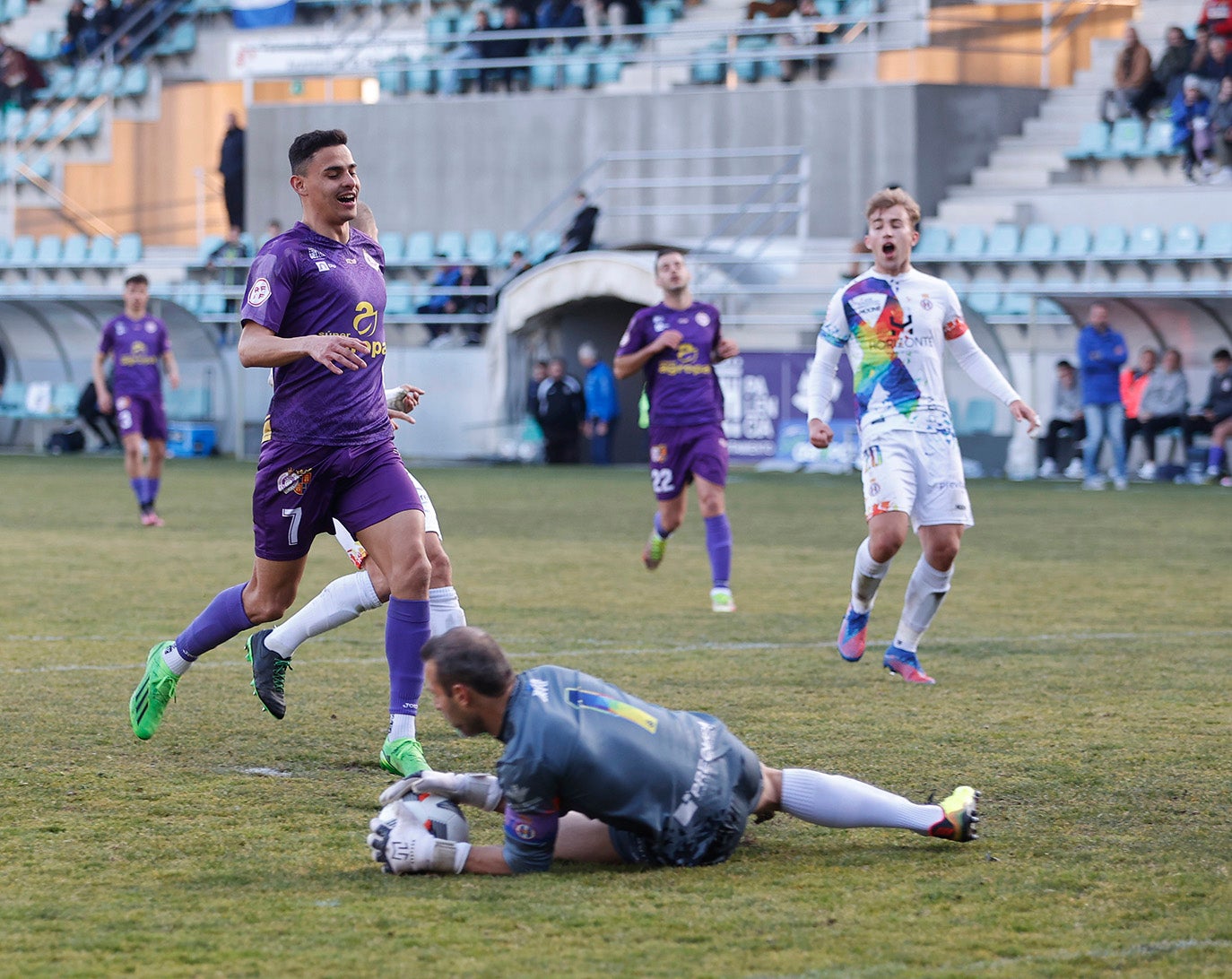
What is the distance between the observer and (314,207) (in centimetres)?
590

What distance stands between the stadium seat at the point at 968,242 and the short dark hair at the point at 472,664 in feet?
68.8

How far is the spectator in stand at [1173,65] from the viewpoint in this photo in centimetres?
2486

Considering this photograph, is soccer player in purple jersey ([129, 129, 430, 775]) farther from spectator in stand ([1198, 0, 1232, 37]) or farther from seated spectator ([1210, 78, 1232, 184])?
spectator in stand ([1198, 0, 1232, 37])

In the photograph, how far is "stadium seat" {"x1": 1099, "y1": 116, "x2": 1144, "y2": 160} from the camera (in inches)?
997

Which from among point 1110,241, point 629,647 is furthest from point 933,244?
point 629,647

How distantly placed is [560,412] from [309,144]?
19.9 meters

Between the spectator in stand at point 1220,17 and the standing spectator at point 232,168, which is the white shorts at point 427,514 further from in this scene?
the standing spectator at point 232,168

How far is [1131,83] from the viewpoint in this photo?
25.4 meters

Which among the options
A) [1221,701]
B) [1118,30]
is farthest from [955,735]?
[1118,30]

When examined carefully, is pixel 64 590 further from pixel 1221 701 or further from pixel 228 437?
pixel 228 437

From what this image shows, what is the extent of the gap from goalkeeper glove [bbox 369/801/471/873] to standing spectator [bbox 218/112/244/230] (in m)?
27.6

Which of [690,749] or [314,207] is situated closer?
[690,749]

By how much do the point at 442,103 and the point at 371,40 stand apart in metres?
1.87

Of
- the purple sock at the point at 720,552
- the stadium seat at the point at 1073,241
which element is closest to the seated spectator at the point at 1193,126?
the stadium seat at the point at 1073,241
